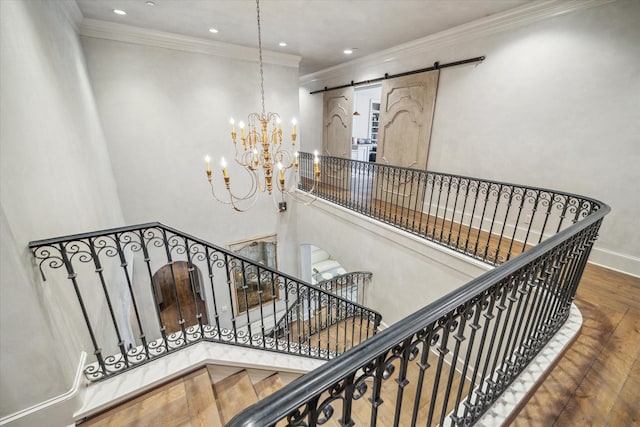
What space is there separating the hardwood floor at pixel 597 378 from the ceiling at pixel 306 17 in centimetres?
384

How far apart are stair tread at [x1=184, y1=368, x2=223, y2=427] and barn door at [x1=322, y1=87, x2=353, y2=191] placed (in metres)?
5.17

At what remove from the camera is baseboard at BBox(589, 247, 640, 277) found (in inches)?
123

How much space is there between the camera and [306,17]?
3.86 m

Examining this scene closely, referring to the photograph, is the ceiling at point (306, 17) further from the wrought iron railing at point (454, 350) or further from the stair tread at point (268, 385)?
the stair tread at point (268, 385)

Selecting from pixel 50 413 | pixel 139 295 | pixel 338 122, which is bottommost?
pixel 139 295

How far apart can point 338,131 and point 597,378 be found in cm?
656

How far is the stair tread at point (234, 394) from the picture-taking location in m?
1.88

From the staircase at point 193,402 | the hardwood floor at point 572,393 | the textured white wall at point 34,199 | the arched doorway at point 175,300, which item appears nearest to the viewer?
the textured white wall at point 34,199

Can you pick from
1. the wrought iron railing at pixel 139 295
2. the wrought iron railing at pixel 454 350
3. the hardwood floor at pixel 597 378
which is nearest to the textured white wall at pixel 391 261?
the wrought iron railing at pixel 454 350

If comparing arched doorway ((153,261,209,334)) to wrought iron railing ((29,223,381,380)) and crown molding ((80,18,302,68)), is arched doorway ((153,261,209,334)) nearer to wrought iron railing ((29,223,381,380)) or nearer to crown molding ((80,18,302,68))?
wrought iron railing ((29,223,381,380))

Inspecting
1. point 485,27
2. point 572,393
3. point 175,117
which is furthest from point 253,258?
point 485,27

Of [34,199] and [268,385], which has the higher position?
[34,199]

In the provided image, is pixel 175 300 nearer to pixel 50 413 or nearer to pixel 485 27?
pixel 50 413

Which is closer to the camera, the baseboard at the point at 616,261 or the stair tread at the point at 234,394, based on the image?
the stair tread at the point at 234,394
